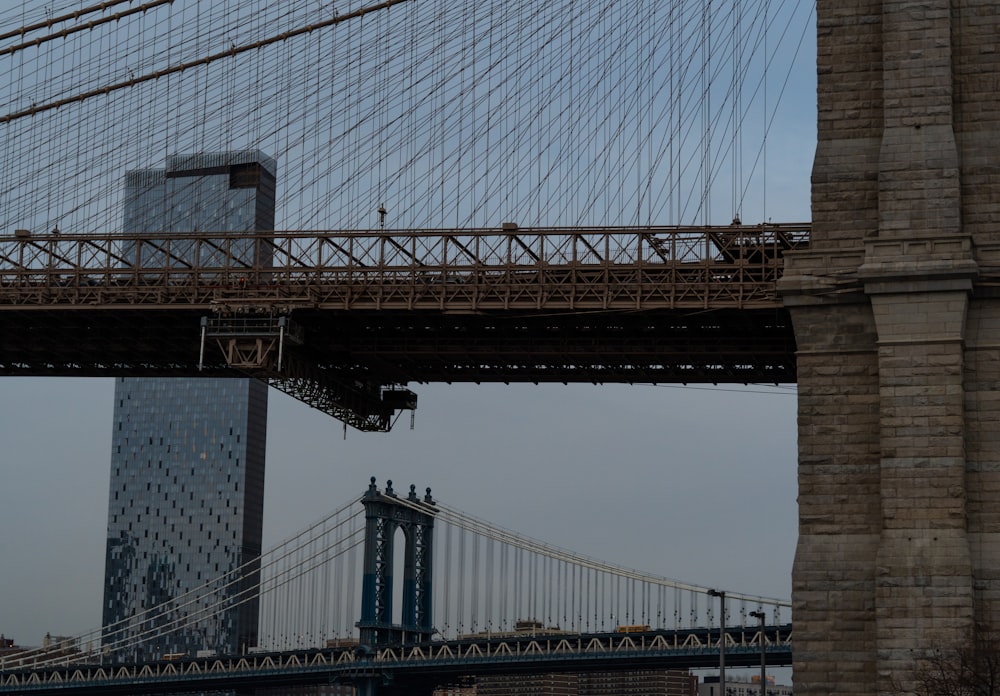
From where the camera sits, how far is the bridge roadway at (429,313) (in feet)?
190

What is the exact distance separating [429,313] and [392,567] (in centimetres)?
9832

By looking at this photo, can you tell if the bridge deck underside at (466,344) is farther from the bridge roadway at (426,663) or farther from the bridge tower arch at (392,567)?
the bridge tower arch at (392,567)

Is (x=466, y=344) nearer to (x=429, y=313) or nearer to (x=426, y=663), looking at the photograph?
(x=429, y=313)

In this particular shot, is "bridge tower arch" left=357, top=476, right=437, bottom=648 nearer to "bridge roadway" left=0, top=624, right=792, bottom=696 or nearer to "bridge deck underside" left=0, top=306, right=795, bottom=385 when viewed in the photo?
"bridge roadway" left=0, top=624, right=792, bottom=696

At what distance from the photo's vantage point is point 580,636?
131500 millimetres

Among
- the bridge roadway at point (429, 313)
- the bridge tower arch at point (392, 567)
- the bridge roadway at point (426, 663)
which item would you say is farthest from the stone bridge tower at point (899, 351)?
the bridge tower arch at point (392, 567)

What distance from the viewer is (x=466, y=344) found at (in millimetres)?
64188

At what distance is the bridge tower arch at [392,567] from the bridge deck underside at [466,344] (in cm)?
7919

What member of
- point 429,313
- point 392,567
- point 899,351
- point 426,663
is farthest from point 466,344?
point 392,567

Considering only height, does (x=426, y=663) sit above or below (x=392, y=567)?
below

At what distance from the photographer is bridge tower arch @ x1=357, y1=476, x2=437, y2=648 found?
14950 centimetres

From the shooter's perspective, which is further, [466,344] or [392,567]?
[392,567]

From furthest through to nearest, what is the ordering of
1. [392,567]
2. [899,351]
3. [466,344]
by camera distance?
[392,567] < [466,344] < [899,351]

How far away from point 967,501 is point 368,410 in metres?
29.0
